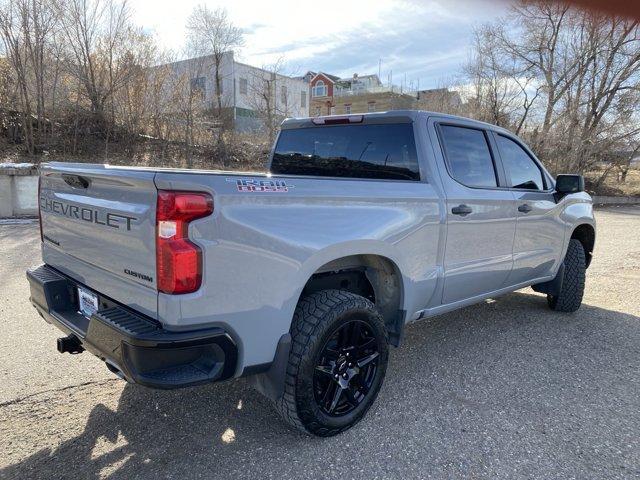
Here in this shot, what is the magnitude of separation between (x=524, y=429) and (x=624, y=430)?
64 centimetres

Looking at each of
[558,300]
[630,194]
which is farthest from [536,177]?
[630,194]

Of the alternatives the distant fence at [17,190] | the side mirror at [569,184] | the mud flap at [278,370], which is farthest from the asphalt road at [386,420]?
the distant fence at [17,190]

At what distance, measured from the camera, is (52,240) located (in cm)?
293

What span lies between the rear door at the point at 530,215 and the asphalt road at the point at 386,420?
28.5 inches

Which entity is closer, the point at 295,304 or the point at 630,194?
the point at 295,304

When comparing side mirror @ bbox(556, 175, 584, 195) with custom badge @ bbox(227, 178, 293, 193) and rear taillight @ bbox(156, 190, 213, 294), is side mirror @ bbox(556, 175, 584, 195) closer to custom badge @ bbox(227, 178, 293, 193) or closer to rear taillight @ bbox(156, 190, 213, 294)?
custom badge @ bbox(227, 178, 293, 193)

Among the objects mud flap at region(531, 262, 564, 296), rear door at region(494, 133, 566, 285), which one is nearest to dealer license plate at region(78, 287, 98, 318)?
rear door at region(494, 133, 566, 285)

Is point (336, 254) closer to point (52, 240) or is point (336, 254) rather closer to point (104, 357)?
point (104, 357)

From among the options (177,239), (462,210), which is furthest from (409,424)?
(177,239)

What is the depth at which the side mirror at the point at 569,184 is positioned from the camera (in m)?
4.52

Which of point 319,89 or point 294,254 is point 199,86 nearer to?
point 294,254

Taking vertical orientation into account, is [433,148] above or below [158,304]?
above

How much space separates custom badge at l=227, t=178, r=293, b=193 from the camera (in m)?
2.14

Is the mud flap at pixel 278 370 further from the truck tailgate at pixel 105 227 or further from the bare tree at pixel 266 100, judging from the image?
the bare tree at pixel 266 100
